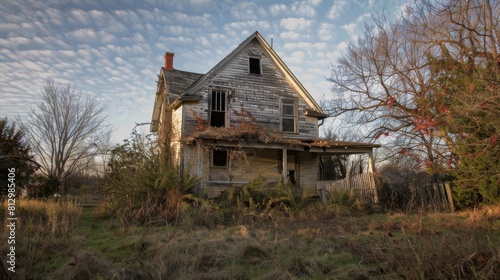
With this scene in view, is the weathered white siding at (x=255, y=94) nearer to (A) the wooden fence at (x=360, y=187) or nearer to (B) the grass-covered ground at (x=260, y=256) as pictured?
(A) the wooden fence at (x=360, y=187)

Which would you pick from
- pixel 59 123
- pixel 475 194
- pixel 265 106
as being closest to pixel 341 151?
pixel 265 106

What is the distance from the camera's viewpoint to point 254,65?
57.9ft

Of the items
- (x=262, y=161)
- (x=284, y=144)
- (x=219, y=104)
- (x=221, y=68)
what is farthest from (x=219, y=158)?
(x=221, y=68)

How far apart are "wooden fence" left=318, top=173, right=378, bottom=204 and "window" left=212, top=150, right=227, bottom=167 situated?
4.78 meters

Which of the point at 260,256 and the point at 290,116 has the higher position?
the point at 290,116

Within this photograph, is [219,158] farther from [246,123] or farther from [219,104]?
[219,104]

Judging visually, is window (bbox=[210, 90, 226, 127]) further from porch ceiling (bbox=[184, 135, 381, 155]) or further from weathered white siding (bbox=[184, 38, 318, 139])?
porch ceiling (bbox=[184, 135, 381, 155])

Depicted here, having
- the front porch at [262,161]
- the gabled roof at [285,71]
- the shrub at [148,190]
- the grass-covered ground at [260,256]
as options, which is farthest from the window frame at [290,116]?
the grass-covered ground at [260,256]

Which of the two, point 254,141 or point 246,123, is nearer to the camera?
point 254,141

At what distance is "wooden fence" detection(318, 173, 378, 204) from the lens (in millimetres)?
13594

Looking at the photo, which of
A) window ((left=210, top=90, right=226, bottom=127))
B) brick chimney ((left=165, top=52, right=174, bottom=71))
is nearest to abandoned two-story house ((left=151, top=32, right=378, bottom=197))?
window ((left=210, top=90, right=226, bottom=127))

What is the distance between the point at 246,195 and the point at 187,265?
7320mm

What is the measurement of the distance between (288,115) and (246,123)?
2.89 metres

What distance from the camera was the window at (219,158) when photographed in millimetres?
15805
